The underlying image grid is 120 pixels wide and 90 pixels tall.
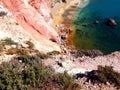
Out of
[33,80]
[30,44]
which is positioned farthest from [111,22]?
[33,80]

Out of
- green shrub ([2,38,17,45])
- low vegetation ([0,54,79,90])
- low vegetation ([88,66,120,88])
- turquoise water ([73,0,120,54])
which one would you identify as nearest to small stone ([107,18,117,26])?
turquoise water ([73,0,120,54])

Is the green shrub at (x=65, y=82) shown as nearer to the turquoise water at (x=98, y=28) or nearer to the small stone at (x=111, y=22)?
the turquoise water at (x=98, y=28)

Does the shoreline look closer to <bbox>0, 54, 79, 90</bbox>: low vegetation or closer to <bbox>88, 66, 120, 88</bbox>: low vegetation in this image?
<bbox>88, 66, 120, 88</bbox>: low vegetation

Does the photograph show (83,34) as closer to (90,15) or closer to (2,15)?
(90,15)

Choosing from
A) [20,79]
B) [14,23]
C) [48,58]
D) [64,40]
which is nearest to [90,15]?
[64,40]

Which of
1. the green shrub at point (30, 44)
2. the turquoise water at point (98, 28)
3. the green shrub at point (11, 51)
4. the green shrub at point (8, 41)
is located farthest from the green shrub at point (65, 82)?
the turquoise water at point (98, 28)

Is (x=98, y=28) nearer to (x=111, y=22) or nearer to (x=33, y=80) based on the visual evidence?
(x=111, y=22)
